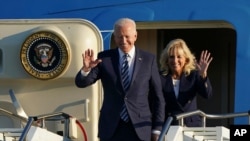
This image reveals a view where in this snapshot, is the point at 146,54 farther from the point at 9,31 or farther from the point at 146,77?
the point at 9,31

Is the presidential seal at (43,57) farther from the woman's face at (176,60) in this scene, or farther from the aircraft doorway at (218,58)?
the aircraft doorway at (218,58)

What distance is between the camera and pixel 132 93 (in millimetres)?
4438

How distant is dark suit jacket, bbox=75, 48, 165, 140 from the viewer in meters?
4.44

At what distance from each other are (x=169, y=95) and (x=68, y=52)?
44.7 inches

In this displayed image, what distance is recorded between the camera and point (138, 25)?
6.03 metres

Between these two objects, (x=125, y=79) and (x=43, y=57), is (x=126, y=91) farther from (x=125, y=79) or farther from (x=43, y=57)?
(x=43, y=57)

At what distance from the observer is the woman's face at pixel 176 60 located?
4848 mm

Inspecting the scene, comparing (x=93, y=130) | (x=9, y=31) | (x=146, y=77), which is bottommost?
(x=93, y=130)

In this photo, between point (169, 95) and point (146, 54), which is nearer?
point (146, 54)

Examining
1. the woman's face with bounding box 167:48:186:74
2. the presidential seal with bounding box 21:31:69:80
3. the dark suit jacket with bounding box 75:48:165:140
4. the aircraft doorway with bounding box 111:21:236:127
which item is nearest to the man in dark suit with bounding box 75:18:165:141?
the dark suit jacket with bounding box 75:48:165:140

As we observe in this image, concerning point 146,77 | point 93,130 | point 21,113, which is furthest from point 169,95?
point 21,113

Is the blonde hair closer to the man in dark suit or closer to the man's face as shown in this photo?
the man in dark suit

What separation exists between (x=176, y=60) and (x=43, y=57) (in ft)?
4.42

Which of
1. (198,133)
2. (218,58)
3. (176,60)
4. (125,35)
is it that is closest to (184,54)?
(176,60)
